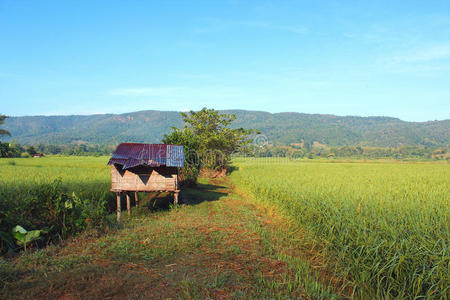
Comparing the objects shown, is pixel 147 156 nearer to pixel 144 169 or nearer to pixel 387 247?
pixel 144 169

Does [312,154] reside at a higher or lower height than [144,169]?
lower

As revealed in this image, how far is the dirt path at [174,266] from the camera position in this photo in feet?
13.1

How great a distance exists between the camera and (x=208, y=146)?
977 inches

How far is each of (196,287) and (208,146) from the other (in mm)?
20856

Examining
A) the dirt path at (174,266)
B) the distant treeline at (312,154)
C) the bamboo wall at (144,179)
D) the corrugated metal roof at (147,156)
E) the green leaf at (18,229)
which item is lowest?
the distant treeline at (312,154)

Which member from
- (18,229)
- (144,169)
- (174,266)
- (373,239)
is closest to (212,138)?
(144,169)

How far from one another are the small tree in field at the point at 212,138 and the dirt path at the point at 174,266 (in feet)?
45.5

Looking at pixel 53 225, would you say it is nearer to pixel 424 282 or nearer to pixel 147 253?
pixel 147 253

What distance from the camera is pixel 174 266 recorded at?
4.96 metres

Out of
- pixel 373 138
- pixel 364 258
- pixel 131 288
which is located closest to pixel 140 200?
pixel 131 288

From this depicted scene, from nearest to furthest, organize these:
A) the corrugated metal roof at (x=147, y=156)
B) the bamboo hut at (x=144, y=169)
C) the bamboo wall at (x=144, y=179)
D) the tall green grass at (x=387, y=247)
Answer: the tall green grass at (x=387, y=247), the corrugated metal roof at (x=147, y=156), the bamboo hut at (x=144, y=169), the bamboo wall at (x=144, y=179)

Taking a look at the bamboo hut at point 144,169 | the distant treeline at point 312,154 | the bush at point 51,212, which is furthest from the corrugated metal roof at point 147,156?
the distant treeline at point 312,154

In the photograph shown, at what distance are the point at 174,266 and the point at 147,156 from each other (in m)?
5.94

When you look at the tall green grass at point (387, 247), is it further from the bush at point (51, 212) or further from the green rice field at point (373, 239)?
the bush at point (51, 212)
